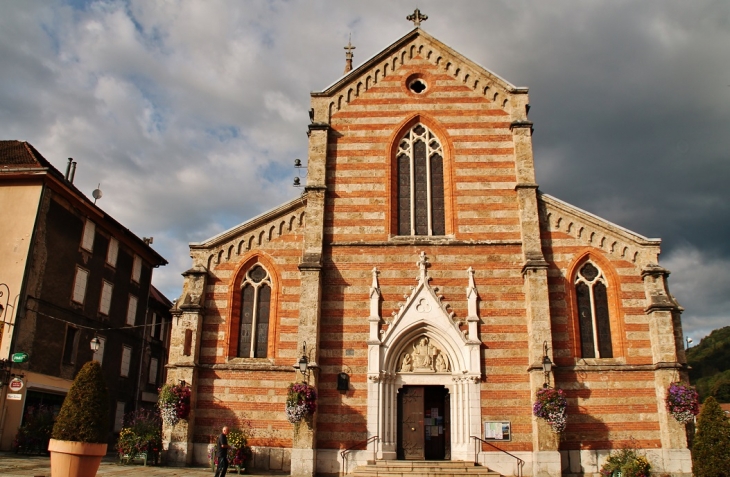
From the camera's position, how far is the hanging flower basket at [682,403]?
741 inches

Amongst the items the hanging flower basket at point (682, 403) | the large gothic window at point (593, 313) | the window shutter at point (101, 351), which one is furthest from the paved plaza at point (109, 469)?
the hanging flower basket at point (682, 403)

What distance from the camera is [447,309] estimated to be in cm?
2109

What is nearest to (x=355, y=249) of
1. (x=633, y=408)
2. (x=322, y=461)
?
(x=322, y=461)

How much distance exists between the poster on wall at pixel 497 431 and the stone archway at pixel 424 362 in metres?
0.33

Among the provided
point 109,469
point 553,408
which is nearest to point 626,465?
point 553,408

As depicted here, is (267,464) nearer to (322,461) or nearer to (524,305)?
(322,461)

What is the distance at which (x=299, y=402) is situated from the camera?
19094 millimetres

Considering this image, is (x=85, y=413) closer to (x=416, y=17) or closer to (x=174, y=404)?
(x=174, y=404)

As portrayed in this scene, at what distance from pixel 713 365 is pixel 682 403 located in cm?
6087

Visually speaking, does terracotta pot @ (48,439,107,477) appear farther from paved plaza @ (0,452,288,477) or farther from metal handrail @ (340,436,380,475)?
metal handrail @ (340,436,380,475)

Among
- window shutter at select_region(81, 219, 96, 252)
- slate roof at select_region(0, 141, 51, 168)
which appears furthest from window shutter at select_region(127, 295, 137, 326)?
slate roof at select_region(0, 141, 51, 168)

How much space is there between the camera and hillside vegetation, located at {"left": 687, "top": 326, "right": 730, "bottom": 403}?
64375 millimetres

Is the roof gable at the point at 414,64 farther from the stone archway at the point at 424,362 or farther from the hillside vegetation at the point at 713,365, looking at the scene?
the hillside vegetation at the point at 713,365

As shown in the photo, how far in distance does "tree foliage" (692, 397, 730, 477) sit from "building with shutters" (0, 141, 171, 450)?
21104 millimetres
